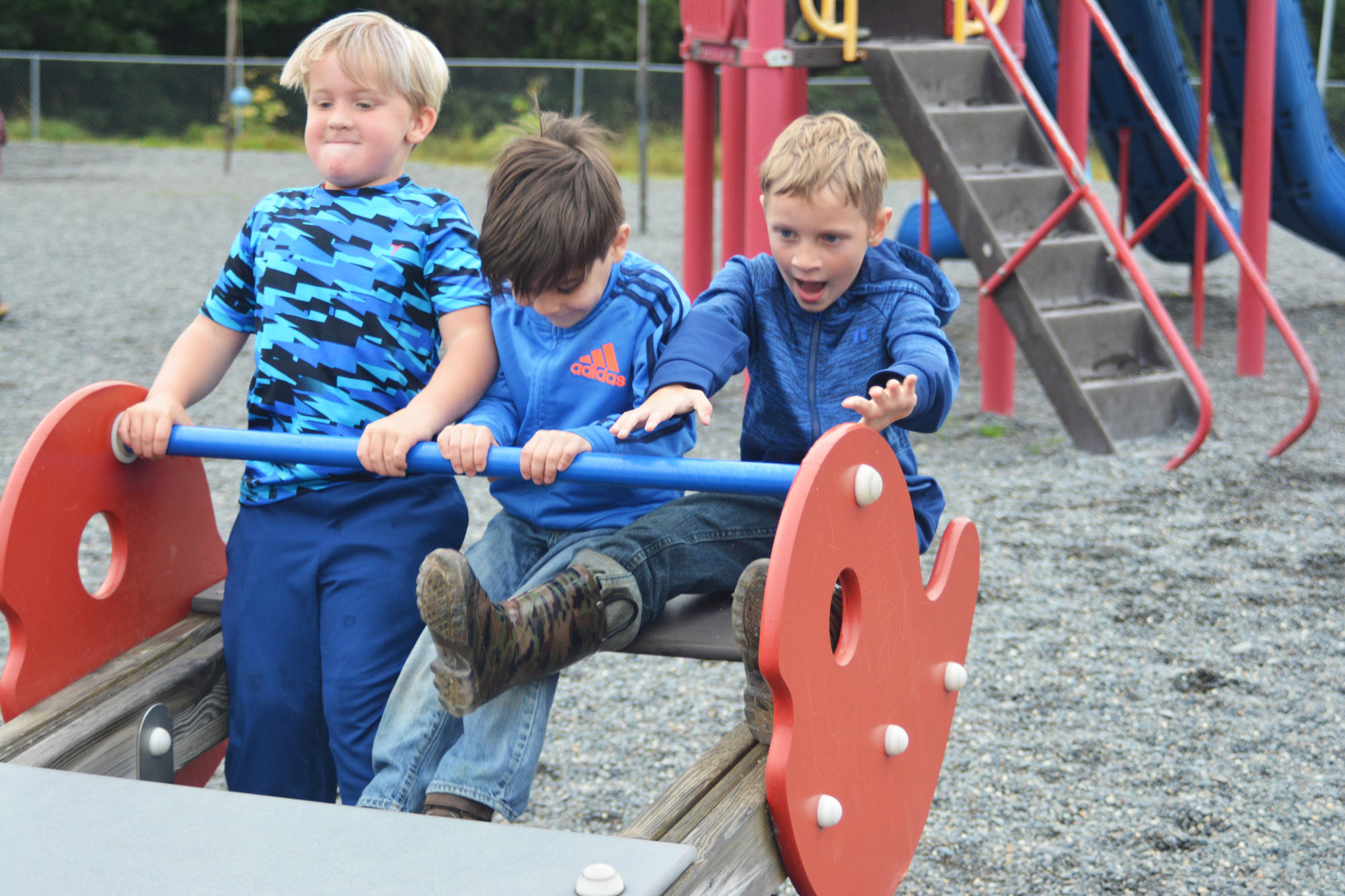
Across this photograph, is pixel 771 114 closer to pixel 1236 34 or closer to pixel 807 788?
pixel 1236 34

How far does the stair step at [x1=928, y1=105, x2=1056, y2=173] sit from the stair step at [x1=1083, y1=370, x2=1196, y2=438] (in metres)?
0.93

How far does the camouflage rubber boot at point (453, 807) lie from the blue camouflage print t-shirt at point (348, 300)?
1.80ft

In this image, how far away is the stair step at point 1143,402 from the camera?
201 inches

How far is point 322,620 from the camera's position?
2.06 metres

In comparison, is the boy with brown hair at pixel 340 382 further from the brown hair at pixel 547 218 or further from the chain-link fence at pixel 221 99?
the chain-link fence at pixel 221 99

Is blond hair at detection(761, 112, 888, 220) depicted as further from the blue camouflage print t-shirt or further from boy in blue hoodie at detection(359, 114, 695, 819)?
the blue camouflage print t-shirt

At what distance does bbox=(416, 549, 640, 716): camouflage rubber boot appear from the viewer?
1619 millimetres

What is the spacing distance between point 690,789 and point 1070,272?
13.5 ft

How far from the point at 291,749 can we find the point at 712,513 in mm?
746

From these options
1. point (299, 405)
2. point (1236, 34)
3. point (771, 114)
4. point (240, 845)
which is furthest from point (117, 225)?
point (240, 845)

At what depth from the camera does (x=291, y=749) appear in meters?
2.10

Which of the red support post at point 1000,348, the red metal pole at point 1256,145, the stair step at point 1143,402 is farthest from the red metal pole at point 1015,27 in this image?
the stair step at point 1143,402

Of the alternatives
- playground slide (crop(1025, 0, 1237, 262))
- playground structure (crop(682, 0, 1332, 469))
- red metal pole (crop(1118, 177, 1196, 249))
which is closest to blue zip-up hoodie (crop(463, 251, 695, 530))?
playground structure (crop(682, 0, 1332, 469))

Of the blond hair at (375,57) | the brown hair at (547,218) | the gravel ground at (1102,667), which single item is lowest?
the gravel ground at (1102,667)
